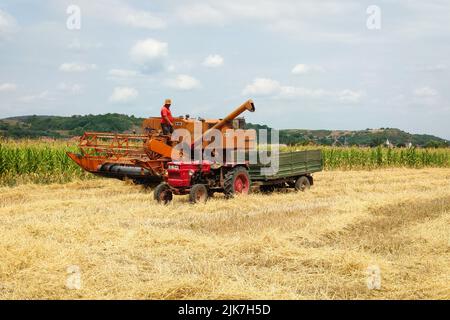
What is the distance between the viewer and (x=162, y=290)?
556cm

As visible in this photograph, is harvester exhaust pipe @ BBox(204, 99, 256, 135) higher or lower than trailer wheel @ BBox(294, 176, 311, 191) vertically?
higher

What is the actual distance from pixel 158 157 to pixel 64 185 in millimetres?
3552

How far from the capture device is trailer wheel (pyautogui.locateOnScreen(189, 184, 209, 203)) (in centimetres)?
1223

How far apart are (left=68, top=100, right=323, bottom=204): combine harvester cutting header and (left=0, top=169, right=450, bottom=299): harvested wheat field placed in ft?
2.31

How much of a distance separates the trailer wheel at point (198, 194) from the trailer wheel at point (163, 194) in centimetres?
70

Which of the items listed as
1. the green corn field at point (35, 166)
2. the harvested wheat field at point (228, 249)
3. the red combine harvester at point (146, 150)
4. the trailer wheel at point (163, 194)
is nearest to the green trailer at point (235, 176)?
the trailer wheel at point (163, 194)

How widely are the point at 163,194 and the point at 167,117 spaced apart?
8.19 ft

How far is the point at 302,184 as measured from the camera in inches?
621

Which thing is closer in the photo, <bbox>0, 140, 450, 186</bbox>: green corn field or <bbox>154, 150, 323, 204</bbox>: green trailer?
<bbox>154, 150, 323, 204</bbox>: green trailer

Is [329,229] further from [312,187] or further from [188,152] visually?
[312,187]

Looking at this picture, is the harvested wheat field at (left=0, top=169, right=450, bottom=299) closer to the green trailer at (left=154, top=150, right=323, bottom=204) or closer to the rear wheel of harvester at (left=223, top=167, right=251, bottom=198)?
the green trailer at (left=154, top=150, right=323, bottom=204)

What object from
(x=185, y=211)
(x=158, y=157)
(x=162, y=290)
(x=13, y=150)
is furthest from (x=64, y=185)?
(x=162, y=290)

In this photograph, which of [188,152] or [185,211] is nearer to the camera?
[185,211]

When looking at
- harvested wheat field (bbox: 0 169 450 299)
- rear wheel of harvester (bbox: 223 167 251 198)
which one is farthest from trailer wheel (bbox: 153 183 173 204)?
rear wheel of harvester (bbox: 223 167 251 198)
